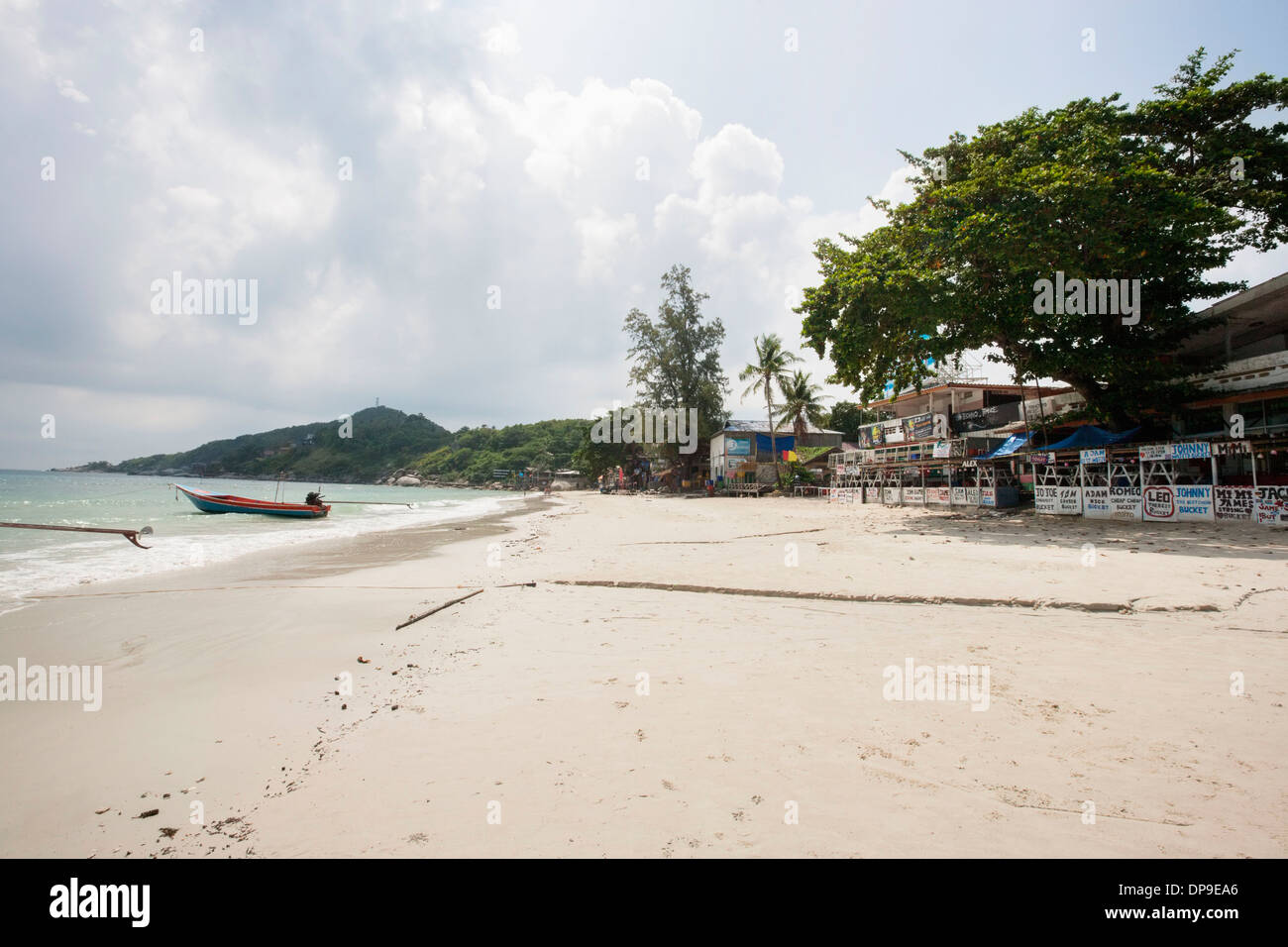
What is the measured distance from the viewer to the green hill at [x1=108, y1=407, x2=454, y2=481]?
139750mm

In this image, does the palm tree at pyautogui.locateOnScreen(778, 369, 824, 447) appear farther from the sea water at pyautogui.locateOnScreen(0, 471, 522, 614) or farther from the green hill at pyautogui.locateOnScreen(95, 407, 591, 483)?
the green hill at pyautogui.locateOnScreen(95, 407, 591, 483)

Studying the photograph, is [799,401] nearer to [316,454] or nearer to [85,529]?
[85,529]

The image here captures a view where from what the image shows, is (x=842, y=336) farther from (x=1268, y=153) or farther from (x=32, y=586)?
(x=32, y=586)

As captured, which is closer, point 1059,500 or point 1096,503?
point 1096,503

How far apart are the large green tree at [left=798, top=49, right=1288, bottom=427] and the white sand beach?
41.8ft

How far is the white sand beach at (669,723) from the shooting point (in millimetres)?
2781

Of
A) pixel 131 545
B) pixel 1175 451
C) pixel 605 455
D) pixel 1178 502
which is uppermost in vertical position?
pixel 605 455

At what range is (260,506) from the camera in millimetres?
29984

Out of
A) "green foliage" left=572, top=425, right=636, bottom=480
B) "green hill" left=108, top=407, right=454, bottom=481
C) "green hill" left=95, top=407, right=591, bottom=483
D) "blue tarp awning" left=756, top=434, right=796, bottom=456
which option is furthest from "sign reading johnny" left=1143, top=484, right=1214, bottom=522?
"green hill" left=108, top=407, right=454, bottom=481

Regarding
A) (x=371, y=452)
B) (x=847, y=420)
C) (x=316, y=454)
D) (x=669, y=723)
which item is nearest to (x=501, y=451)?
(x=371, y=452)

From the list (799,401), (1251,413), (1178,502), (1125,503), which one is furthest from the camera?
(799,401)

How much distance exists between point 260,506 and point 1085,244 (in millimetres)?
38521

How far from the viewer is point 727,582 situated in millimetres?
9320
